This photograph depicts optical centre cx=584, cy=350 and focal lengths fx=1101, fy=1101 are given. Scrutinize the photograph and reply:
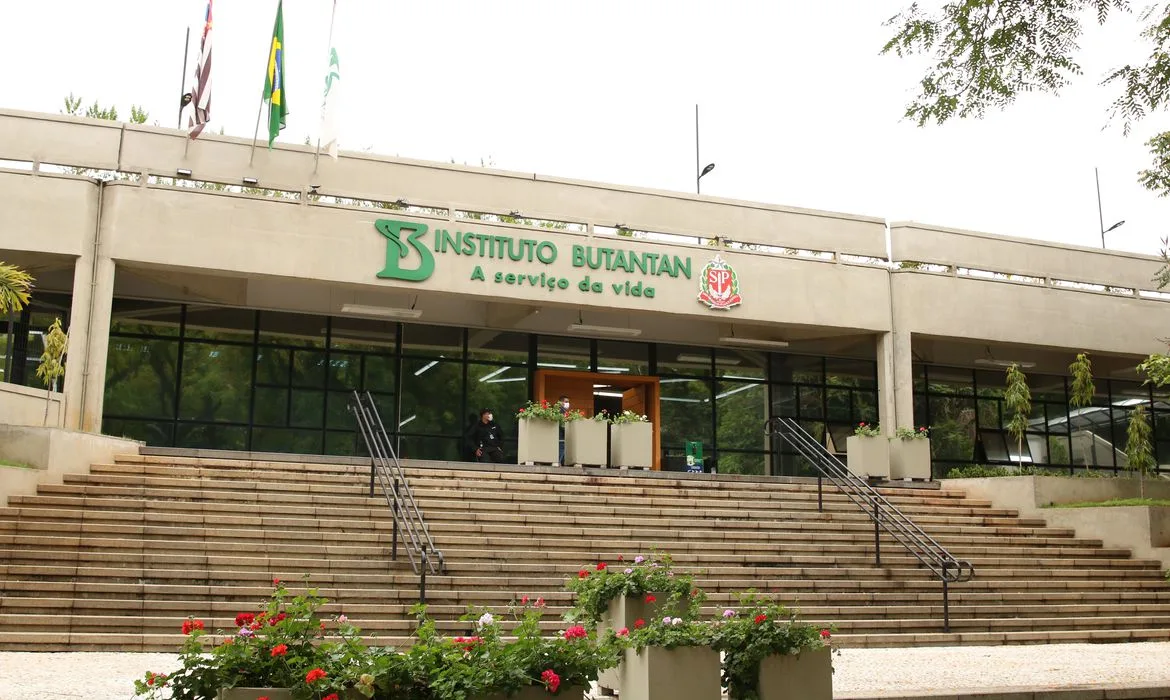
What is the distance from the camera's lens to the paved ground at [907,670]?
25.2ft

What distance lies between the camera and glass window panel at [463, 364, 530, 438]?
68.3 ft

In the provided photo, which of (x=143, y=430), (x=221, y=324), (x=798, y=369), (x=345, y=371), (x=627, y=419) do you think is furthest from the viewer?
(x=798, y=369)

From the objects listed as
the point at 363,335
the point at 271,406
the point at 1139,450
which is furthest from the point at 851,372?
the point at 271,406

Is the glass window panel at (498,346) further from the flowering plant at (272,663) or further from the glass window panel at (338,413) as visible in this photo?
the flowering plant at (272,663)

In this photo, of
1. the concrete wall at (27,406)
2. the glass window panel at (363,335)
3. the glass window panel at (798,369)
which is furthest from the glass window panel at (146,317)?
the glass window panel at (798,369)

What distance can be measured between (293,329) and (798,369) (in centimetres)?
1031

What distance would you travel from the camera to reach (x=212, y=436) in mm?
19328

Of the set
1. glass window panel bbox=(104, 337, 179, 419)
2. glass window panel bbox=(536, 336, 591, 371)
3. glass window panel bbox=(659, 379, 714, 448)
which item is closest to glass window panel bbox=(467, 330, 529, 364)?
glass window panel bbox=(536, 336, 591, 371)

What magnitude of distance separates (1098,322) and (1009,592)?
10373 mm

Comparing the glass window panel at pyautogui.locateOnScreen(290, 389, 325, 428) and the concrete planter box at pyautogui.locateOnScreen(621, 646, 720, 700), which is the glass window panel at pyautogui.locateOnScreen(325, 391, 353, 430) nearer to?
the glass window panel at pyautogui.locateOnScreen(290, 389, 325, 428)

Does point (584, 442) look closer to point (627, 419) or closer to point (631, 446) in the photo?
point (631, 446)

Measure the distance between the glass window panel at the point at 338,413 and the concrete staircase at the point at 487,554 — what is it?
4961 millimetres

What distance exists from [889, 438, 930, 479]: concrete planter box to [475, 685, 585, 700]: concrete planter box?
1466 cm

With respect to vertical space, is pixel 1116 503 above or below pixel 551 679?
above
